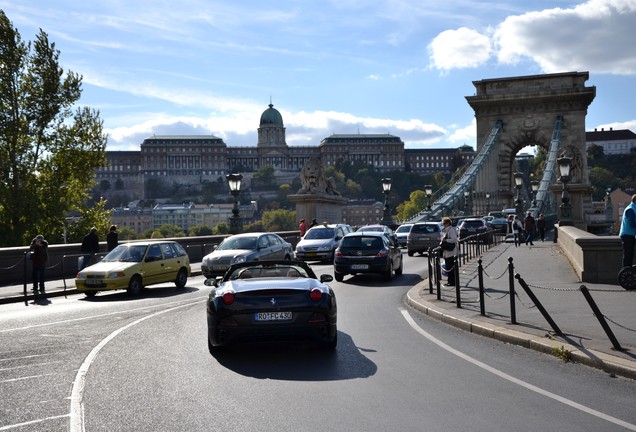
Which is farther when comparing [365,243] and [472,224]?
[472,224]

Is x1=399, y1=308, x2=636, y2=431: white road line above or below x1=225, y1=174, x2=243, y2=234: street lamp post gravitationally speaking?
below

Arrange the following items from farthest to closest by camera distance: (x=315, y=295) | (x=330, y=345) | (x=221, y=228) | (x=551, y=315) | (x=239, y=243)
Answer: (x=221, y=228) < (x=239, y=243) < (x=551, y=315) < (x=330, y=345) < (x=315, y=295)

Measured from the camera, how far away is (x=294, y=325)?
9.23 meters

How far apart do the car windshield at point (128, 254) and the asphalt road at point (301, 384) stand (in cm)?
789

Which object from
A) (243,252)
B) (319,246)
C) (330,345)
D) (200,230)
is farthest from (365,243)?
(200,230)

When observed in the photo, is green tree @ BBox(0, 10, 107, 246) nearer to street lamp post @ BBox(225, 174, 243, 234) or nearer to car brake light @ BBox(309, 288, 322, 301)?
street lamp post @ BBox(225, 174, 243, 234)

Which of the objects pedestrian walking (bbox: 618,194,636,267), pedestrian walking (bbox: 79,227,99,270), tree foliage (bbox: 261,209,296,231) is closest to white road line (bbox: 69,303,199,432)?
pedestrian walking (bbox: 618,194,636,267)

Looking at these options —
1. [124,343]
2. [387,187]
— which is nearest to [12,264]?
[124,343]

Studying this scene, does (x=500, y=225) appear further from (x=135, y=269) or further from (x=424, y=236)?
(x=135, y=269)

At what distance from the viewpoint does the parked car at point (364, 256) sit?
21172 millimetres

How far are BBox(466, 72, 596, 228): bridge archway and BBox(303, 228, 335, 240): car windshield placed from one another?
123ft

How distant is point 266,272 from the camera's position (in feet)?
34.7

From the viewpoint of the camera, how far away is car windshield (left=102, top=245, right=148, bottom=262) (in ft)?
66.6

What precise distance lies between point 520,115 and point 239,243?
4957 centimetres
